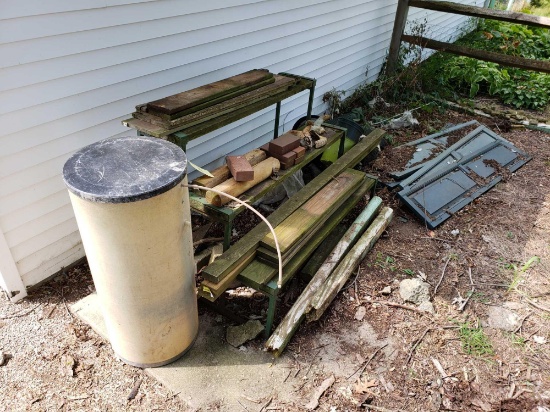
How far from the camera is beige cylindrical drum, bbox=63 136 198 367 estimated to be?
2.14 metres

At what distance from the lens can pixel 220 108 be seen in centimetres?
355

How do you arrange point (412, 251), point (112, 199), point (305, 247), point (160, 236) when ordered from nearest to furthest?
point (112, 199) → point (160, 236) → point (305, 247) → point (412, 251)

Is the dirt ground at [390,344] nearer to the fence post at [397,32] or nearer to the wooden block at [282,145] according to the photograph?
the wooden block at [282,145]

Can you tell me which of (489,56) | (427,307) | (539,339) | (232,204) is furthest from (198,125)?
(489,56)

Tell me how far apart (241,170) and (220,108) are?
626mm

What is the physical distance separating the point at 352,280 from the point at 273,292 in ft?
3.44

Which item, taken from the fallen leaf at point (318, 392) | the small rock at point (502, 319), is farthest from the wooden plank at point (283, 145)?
the small rock at point (502, 319)

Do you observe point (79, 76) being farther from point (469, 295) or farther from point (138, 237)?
point (469, 295)

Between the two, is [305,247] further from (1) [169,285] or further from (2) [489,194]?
(2) [489,194]

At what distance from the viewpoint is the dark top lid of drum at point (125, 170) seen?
210cm

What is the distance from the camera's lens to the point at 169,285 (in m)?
2.55

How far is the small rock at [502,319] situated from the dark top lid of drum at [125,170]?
2.74m

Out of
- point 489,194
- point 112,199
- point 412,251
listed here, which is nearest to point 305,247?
point 412,251

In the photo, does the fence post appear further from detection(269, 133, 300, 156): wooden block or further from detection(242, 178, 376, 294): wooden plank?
detection(242, 178, 376, 294): wooden plank
